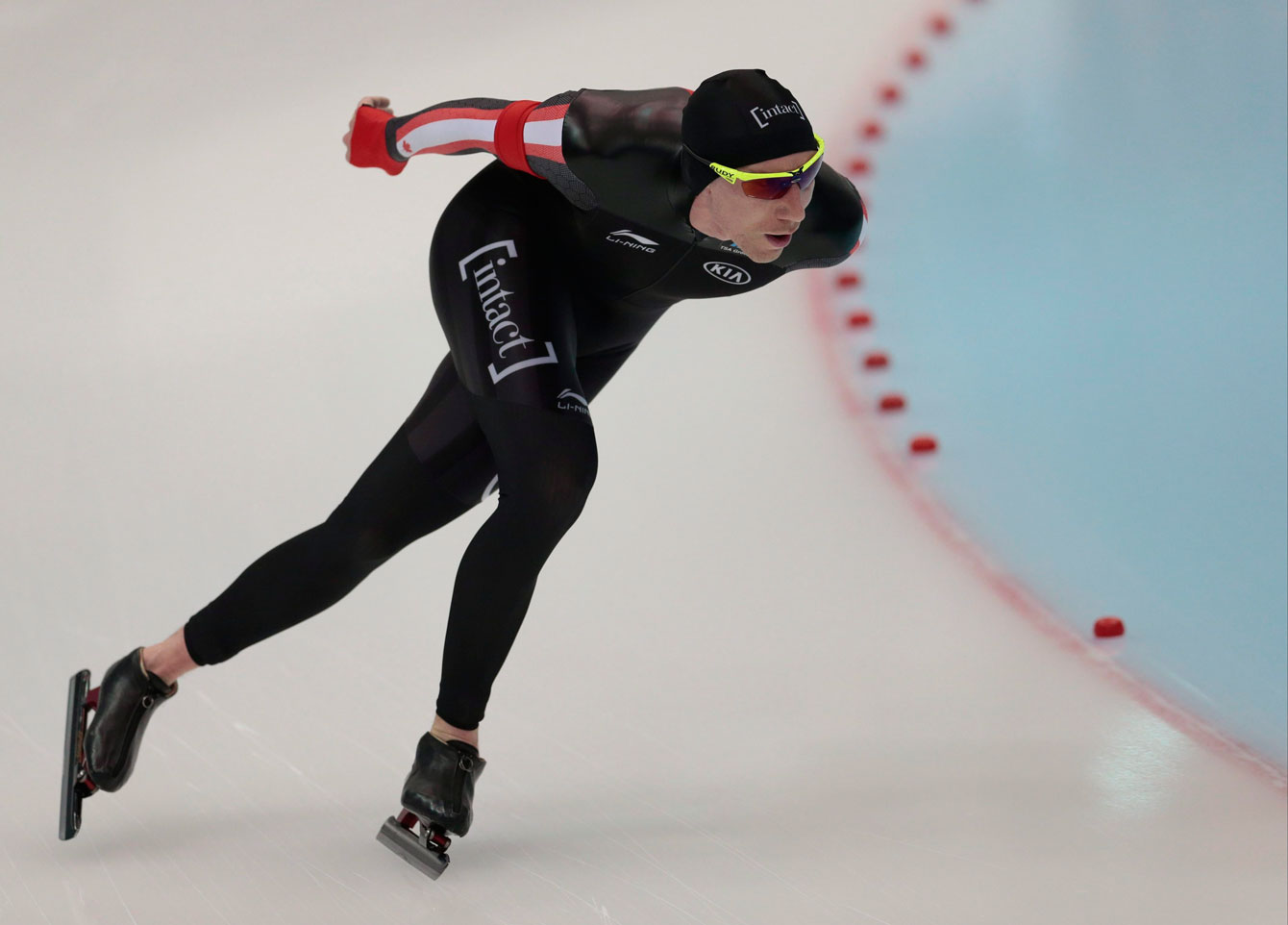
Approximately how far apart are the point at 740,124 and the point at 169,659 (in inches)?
52.0

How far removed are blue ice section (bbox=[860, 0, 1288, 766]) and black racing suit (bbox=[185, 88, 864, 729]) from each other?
1.27 meters

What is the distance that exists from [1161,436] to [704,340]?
52.2 inches

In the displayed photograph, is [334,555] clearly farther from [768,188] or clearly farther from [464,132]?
[768,188]

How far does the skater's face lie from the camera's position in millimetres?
2037

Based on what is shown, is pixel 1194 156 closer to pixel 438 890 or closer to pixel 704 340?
pixel 704 340

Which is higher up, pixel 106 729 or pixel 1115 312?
pixel 1115 312

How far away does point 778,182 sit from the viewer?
6.68 feet

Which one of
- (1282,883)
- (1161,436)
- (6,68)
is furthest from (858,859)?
(6,68)

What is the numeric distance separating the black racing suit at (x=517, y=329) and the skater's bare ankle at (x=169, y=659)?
0.03 metres

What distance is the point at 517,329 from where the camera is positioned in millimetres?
2211

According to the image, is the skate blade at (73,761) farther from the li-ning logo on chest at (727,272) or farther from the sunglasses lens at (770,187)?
the sunglasses lens at (770,187)

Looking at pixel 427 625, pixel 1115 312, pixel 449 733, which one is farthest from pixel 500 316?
pixel 1115 312

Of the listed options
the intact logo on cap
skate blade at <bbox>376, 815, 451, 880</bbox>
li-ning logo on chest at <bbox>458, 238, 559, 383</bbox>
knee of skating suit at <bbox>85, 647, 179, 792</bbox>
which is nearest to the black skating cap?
the intact logo on cap

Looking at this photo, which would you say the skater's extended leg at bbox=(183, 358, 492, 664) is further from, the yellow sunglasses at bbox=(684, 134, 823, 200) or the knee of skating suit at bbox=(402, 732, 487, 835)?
the yellow sunglasses at bbox=(684, 134, 823, 200)
